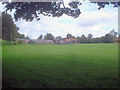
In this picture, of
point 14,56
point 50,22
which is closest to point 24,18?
point 50,22

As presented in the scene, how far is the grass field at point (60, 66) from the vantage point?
1582 mm

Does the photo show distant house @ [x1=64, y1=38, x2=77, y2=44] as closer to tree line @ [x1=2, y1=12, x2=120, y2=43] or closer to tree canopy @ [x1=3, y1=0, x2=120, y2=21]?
tree line @ [x1=2, y1=12, x2=120, y2=43]

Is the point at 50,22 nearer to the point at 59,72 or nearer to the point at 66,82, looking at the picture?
the point at 59,72

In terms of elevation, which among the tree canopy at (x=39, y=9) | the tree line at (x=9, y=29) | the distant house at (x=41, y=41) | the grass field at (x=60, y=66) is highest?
the tree canopy at (x=39, y=9)

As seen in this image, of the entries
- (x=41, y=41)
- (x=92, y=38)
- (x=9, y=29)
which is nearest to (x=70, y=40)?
(x=92, y=38)

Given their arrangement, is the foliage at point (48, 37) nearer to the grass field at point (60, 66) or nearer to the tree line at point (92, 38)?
the tree line at point (92, 38)

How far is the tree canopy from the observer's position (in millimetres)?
1881

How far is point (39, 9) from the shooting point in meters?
1.91

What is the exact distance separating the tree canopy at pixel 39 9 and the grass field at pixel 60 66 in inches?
19.2

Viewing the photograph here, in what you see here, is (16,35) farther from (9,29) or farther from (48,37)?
(48,37)

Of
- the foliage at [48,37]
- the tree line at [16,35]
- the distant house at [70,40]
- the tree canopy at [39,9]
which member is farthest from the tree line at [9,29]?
the distant house at [70,40]

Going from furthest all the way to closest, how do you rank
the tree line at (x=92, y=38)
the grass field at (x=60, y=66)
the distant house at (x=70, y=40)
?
1. the distant house at (x=70, y=40)
2. the tree line at (x=92, y=38)
3. the grass field at (x=60, y=66)

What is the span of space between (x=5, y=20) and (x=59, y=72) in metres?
1.19

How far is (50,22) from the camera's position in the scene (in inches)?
73.4
